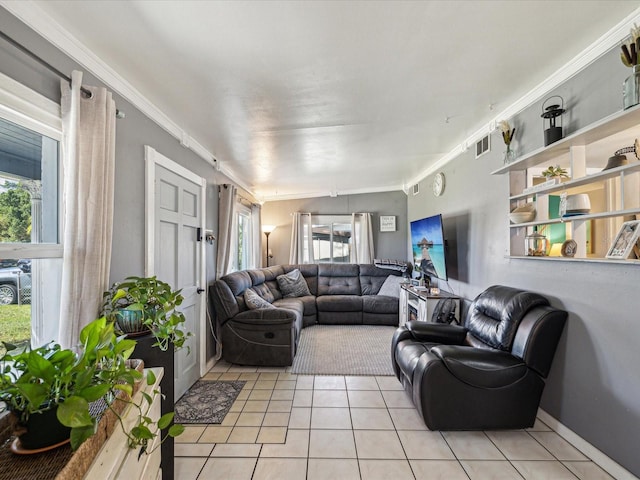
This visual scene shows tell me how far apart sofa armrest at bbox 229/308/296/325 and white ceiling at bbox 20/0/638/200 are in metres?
1.88

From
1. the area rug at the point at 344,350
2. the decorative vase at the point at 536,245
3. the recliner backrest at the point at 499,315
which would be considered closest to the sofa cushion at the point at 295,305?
the area rug at the point at 344,350

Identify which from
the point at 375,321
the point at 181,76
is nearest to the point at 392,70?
the point at 181,76

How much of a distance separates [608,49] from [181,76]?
8.19 ft

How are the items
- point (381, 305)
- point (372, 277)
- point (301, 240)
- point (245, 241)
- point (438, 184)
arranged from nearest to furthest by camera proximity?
1. point (438, 184)
2. point (381, 305)
3. point (245, 241)
4. point (372, 277)
5. point (301, 240)

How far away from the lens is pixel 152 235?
222cm

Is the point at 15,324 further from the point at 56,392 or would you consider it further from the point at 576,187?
the point at 576,187

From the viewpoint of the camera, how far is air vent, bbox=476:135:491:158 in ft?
9.44

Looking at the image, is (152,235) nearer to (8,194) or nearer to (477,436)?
(8,194)

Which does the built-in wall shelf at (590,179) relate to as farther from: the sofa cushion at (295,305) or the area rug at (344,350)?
the sofa cushion at (295,305)

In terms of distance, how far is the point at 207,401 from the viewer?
100 inches

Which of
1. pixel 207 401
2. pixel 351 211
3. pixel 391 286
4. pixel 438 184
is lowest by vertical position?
pixel 207 401

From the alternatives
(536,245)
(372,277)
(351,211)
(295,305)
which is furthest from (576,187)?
(351,211)

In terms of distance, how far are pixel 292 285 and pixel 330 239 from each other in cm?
152

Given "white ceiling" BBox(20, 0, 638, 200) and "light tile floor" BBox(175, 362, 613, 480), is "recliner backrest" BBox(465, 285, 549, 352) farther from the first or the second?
"white ceiling" BBox(20, 0, 638, 200)
